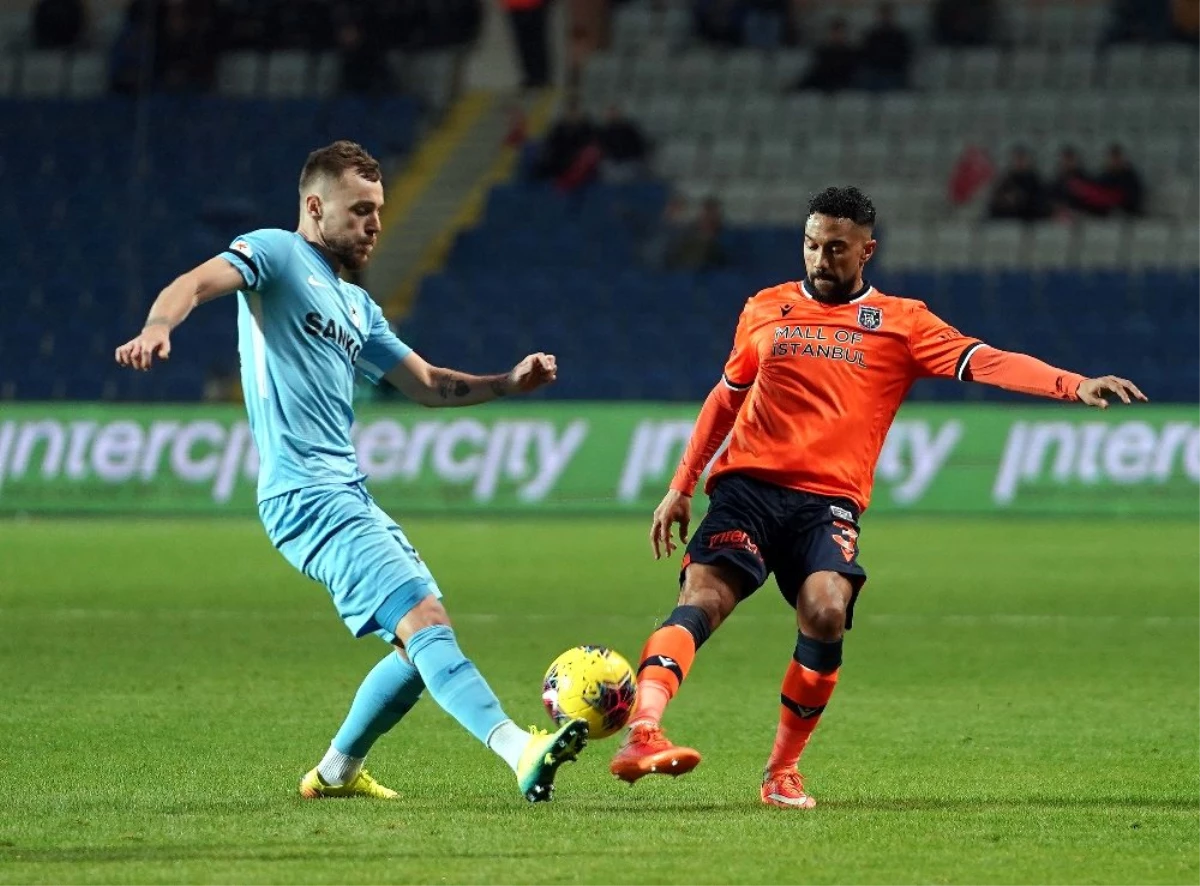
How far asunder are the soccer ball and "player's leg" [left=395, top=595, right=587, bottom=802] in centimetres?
21

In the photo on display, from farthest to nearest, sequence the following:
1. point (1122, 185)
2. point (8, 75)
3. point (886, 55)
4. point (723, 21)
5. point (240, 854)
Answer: point (8, 75)
point (723, 21)
point (886, 55)
point (1122, 185)
point (240, 854)

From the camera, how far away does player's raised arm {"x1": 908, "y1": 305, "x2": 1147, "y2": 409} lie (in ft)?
21.5

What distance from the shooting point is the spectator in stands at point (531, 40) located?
2914 cm

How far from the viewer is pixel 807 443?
7.02m

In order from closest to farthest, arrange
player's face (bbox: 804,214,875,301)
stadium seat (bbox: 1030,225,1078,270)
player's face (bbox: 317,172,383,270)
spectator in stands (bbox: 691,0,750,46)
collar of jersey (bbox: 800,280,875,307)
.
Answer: player's face (bbox: 317,172,383,270) < player's face (bbox: 804,214,875,301) < collar of jersey (bbox: 800,280,875,307) < stadium seat (bbox: 1030,225,1078,270) < spectator in stands (bbox: 691,0,750,46)

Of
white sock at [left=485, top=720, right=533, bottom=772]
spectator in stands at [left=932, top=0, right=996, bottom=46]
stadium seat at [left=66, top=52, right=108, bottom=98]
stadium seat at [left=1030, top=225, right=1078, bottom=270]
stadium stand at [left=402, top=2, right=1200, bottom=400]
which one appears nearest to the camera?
white sock at [left=485, top=720, right=533, bottom=772]

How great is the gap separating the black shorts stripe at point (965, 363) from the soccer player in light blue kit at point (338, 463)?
137 centimetres

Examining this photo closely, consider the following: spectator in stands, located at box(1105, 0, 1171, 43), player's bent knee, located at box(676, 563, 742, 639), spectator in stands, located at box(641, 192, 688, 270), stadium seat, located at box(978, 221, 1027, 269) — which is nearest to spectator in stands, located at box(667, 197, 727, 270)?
spectator in stands, located at box(641, 192, 688, 270)

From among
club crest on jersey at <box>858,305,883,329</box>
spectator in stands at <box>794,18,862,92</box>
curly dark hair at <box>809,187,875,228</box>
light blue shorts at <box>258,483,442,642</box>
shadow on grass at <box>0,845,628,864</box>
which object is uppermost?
spectator in stands at <box>794,18,862,92</box>

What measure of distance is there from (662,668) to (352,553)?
103 cm

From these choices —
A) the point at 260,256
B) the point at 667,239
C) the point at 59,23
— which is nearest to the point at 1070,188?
the point at 667,239

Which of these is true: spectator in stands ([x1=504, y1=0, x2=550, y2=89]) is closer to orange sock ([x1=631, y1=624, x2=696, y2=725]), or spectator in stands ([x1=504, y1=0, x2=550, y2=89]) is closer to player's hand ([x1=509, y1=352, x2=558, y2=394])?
player's hand ([x1=509, y1=352, x2=558, y2=394])

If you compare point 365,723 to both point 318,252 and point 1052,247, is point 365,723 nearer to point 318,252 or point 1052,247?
point 318,252

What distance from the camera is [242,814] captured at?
21.4 feet
